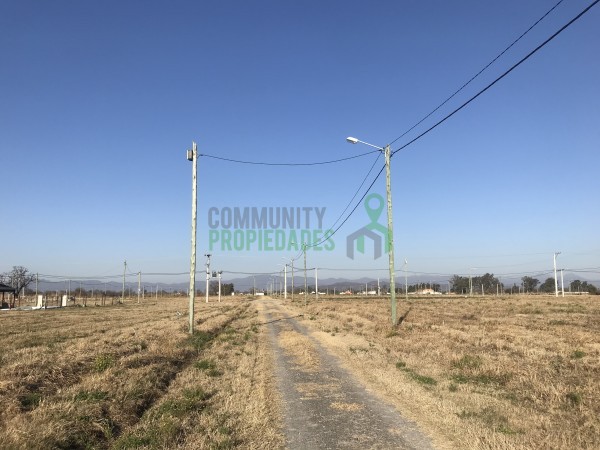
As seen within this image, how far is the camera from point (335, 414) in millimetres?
7652

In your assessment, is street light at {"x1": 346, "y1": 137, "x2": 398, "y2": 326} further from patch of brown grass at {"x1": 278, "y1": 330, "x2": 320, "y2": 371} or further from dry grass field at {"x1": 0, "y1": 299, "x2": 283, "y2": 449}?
dry grass field at {"x1": 0, "y1": 299, "x2": 283, "y2": 449}

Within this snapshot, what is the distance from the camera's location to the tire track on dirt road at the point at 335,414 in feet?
20.4

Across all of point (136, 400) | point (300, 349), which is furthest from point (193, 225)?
point (136, 400)

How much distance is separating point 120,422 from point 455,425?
5.35 meters

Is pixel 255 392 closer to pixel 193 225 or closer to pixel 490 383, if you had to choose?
pixel 490 383

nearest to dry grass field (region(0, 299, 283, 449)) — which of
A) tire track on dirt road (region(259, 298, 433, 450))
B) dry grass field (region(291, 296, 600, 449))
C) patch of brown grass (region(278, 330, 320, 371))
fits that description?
tire track on dirt road (region(259, 298, 433, 450))

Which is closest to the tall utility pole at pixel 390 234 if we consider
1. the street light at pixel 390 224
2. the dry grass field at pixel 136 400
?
the street light at pixel 390 224

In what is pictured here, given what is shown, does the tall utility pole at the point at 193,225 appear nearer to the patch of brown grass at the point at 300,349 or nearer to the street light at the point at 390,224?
the patch of brown grass at the point at 300,349

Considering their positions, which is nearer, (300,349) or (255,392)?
(255,392)

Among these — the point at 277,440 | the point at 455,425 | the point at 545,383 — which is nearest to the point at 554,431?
the point at 455,425

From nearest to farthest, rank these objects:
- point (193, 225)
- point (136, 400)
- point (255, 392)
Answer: point (136, 400)
point (255, 392)
point (193, 225)

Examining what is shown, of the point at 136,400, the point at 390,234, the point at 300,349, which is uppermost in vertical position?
the point at 390,234

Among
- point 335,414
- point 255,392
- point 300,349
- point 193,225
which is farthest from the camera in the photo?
point 193,225

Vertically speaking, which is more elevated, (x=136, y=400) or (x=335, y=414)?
(x=136, y=400)
